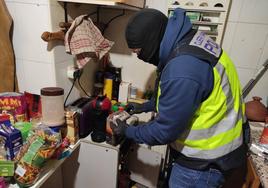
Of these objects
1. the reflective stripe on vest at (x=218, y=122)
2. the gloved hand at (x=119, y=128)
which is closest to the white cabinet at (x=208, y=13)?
the reflective stripe on vest at (x=218, y=122)

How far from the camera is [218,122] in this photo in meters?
0.86

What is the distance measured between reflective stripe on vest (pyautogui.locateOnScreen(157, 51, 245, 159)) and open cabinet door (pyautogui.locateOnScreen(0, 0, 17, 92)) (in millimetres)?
840

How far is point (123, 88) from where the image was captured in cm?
160

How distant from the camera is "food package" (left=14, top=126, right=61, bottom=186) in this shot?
0.79 m

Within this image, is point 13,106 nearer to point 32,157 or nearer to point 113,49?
point 32,157

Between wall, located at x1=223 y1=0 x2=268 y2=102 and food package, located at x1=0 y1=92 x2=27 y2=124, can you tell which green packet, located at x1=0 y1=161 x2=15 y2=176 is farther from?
wall, located at x1=223 y1=0 x2=268 y2=102

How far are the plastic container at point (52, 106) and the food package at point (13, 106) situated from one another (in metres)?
0.10

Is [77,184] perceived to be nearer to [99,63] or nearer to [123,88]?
[123,88]

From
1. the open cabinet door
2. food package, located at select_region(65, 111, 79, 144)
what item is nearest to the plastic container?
food package, located at select_region(65, 111, 79, 144)

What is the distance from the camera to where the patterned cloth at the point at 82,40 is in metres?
1.11

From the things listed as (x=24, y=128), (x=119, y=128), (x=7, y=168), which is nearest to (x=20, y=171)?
(x=7, y=168)

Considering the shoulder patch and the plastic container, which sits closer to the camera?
the shoulder patch

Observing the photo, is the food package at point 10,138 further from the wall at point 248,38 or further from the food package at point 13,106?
the wall at point 248,38

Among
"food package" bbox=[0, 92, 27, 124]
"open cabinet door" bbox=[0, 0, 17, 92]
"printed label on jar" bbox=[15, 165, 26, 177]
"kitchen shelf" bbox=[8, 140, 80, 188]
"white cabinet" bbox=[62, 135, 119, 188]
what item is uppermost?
"open cabinet door" bbox=[0, 0, 17, 92]
